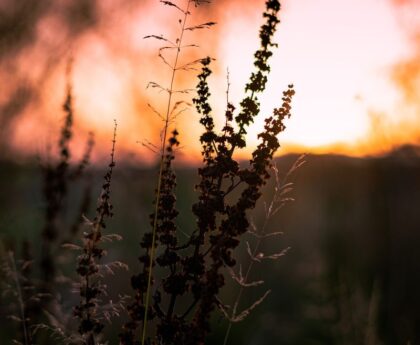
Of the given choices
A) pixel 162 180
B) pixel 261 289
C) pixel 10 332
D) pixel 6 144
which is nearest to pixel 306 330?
pixel 261 289

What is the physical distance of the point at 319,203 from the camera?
8.31m

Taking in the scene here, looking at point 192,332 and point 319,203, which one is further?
point 319,203

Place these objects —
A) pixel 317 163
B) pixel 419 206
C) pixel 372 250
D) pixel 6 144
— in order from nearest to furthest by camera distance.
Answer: pixel 6 144 < pixel 372 250 < pixel 419 206 < pixel 317 163

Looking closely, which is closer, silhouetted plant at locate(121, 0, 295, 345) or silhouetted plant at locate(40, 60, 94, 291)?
silhouetted plant at locate(121, 0, 295, 345)

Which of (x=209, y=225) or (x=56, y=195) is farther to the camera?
(x=56, y=195)

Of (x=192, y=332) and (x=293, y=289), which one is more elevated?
(x=192, y=332)

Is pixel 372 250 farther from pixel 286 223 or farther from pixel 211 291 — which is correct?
pixel 211 291

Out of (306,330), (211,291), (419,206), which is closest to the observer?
(211,291)

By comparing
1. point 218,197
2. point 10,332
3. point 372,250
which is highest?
point 218,197

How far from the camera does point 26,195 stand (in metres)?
6.11

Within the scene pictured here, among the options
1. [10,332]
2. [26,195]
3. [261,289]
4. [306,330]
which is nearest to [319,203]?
[261,289]

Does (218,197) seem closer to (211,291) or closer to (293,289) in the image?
(211,291)

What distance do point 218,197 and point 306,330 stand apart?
4232mm

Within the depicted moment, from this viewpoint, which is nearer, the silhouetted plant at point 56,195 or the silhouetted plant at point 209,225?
the silhouetted plant at point 209,225
